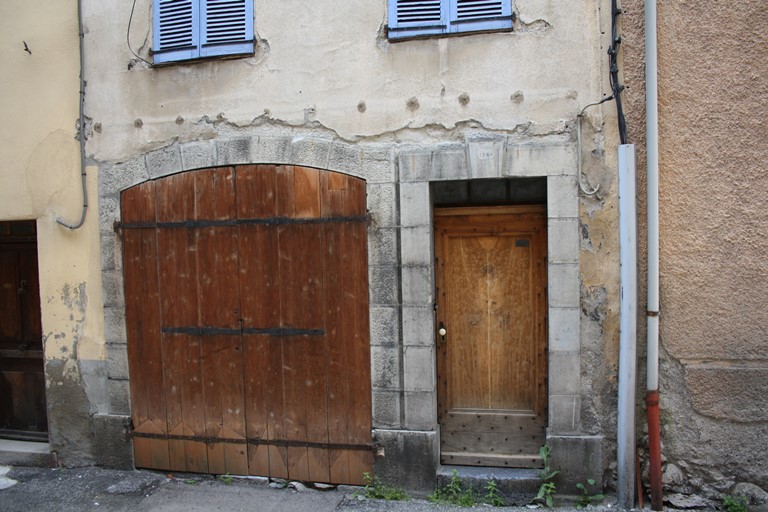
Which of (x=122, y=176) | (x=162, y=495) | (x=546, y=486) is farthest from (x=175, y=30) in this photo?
(x=546, y=486)

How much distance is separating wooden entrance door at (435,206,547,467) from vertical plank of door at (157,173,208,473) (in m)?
1.97

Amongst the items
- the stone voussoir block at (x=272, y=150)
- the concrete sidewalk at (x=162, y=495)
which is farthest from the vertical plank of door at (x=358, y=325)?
the stone voussoir block at (x=272, y=150)

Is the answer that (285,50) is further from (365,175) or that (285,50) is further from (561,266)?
(561,266)

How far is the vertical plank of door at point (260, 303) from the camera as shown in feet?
14.4

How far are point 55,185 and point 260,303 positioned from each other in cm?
213

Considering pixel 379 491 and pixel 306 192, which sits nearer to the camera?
pixel 379 491

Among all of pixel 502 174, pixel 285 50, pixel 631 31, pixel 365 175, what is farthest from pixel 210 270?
pixel 631 31

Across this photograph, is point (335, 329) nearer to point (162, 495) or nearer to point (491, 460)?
point (491, 460)

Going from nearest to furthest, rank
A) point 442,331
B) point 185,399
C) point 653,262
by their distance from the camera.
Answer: point 653,262
point 442,331
point 185,399

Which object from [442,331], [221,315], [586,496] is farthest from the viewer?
[221,315]

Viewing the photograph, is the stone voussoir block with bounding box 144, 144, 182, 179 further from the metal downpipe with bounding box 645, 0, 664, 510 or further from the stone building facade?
the metal downpipe with bounding box 645, 0, 664, 510

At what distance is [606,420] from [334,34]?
3.46 metres

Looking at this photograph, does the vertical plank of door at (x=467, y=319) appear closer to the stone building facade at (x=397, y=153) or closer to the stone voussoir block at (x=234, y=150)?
the stone building facade at (x=397, y=153)

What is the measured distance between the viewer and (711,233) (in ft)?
12.5
